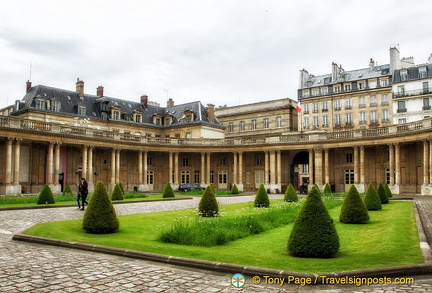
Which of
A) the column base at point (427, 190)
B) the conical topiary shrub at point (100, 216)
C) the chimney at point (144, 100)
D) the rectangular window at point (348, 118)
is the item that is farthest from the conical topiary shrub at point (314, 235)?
the chimney at point (144, 100)

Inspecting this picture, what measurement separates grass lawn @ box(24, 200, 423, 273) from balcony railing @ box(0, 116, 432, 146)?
26243mm

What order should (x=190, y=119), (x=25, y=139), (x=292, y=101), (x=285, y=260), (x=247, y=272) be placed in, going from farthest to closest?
(x=292, y=101) → (x=190, y=119) → (x=25, y=139) → (x=285, y=260) → (x=247, y=272)

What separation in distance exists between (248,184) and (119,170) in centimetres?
1825

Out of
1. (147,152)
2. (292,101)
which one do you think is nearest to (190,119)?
(147,152)

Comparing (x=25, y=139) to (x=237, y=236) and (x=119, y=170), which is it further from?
(x=237, y=236)

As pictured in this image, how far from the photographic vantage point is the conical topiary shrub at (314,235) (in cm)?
977

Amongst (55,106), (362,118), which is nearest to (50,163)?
(55,106)

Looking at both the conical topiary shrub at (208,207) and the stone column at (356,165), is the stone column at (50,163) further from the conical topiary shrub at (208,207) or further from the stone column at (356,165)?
the stone column at (356,165)

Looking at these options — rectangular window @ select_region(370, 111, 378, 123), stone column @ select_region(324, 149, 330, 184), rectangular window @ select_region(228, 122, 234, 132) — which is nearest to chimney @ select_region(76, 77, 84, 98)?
rectangular window @ select_region(228, 122, 234, 132)

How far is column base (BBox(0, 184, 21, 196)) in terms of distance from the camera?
37.1 meters

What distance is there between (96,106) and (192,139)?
14.5 m

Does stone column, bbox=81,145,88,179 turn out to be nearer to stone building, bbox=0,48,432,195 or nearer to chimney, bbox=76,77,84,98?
stone building, bbox=0,48,432,195

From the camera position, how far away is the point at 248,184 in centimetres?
5569

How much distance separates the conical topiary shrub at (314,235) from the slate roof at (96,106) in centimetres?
4370
